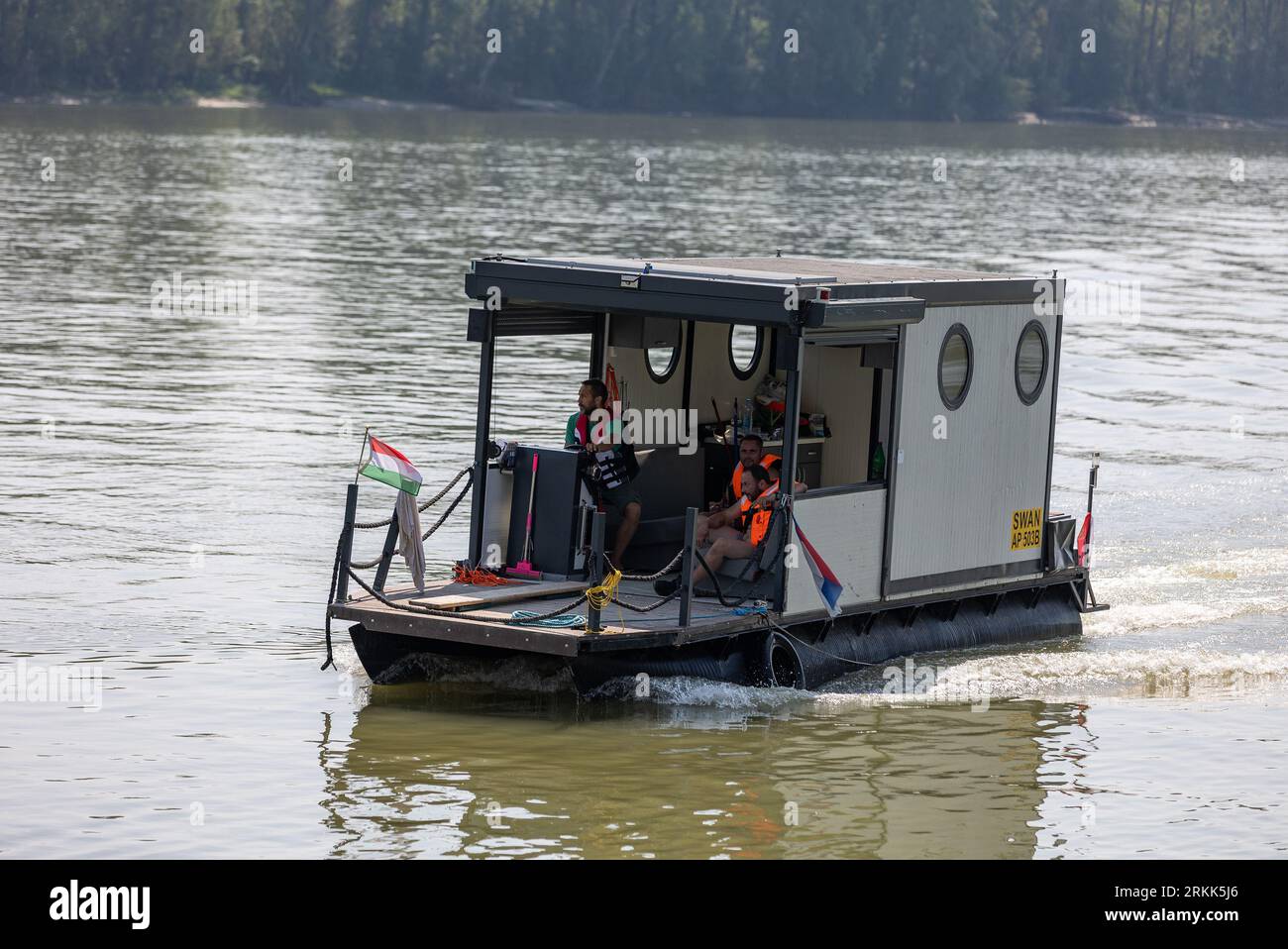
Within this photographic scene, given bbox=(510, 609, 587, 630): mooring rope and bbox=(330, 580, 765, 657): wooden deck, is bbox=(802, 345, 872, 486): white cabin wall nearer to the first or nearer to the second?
bbox=(330, 580, 765, 657): wooden deck

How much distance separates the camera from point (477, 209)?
5922 centimetres

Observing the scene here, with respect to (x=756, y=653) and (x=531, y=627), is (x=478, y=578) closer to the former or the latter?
(x=531, y=627)

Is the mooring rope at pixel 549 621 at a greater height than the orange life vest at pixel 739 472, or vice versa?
the orange life vest at pixel 739 472

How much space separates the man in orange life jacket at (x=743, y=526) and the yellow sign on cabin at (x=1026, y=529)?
2555 millimetres

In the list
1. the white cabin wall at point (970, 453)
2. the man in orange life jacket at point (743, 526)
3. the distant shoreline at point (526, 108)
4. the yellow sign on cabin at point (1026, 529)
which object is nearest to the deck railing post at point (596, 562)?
the man in orange life jacket at point (743, 526)

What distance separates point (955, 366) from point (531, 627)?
13.1ft

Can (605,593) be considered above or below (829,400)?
below

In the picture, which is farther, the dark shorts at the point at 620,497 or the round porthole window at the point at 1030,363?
the round porthole window at the point at 1030,363

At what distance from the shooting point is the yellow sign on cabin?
17.2 metres

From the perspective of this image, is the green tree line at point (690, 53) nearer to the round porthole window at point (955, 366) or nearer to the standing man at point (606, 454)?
the standing man at point (606, 454)

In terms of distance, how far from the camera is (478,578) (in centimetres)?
1554

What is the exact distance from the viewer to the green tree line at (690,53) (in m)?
126

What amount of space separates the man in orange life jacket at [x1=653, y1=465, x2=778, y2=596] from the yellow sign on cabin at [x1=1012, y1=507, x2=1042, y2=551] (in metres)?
2.55

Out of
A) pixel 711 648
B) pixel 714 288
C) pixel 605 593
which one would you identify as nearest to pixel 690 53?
pixel 714 288
